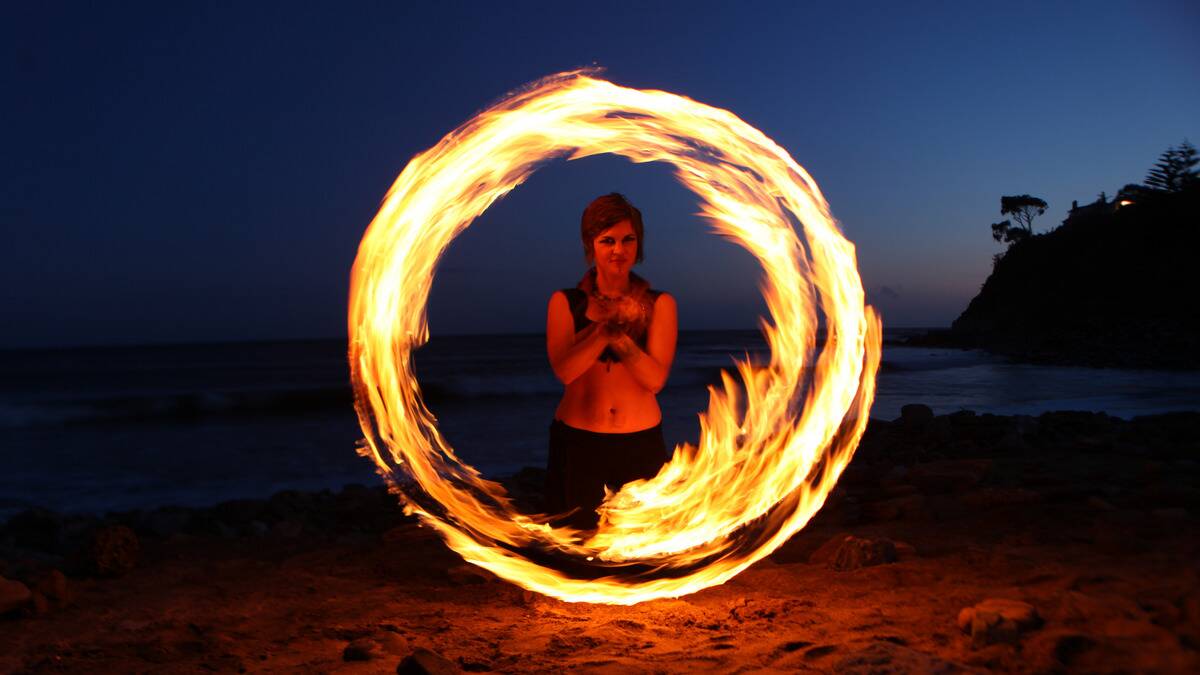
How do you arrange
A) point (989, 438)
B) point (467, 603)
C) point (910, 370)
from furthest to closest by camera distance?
point (910, 370) < point (989, 438) < point (467, 603)

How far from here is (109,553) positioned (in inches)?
207

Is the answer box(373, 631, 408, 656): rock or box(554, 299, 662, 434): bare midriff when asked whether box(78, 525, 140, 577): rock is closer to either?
box(373, 631, 408, 656): rock

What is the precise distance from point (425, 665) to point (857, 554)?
2.54 meters

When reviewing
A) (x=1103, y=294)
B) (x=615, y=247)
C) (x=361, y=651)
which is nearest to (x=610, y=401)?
(x=615, y=247)

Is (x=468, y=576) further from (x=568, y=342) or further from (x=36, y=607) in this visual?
(x=36, y=607)

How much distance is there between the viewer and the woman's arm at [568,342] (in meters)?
3.59

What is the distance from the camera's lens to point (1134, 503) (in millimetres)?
5742

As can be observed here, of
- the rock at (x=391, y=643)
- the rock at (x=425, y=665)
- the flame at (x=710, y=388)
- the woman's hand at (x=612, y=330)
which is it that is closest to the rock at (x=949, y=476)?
the flame at (x=710, y=388)

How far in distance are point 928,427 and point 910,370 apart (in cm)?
2181

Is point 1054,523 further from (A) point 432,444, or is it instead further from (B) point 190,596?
(B) point 190,596

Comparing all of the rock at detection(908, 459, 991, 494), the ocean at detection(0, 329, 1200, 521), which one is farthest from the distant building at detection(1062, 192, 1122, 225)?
the rock at detection(908, 459, 991, 494)

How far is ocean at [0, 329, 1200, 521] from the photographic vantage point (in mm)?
11805

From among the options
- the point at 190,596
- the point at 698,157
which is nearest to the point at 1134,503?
the point at 698,157

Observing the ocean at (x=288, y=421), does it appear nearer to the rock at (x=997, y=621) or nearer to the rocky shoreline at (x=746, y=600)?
Result: the rocky shoreline at (x=746, y=600)
